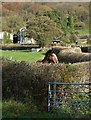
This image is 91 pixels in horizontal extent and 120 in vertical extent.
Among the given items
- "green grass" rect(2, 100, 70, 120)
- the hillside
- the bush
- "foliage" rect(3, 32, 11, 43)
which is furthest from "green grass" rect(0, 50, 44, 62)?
"foliage" rect(3, 32, 11, 43)

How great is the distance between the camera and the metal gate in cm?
782

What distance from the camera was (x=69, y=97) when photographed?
317 inches

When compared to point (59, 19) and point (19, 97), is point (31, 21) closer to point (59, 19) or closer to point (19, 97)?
point (59, 19)

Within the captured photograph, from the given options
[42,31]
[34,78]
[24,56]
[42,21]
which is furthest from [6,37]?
[34,78]

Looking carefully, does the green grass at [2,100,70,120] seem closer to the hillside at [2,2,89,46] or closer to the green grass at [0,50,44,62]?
the green grass at [0,50,44,62]

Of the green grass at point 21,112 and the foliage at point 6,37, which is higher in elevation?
the foliage at point 6,37

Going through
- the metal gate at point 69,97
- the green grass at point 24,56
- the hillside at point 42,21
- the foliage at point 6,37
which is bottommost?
the metal gate at point 69,97

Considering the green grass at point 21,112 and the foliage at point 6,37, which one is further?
the foliage at point 6,37

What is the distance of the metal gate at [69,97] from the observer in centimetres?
782

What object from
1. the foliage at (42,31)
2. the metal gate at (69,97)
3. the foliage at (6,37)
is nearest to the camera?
the metal gate at (69,97)

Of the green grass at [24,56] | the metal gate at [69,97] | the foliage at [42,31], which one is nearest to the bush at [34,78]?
the metal gate at [69,97]

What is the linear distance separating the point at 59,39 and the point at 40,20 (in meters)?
5.77

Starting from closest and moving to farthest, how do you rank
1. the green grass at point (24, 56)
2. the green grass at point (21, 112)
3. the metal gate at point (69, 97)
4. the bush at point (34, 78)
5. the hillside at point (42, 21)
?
the green grass at point (21, 112), the metal gate at point (69, 97), the bush at point (34, 78), the green grass at point (24, 56), the hillside at point (42, 21)

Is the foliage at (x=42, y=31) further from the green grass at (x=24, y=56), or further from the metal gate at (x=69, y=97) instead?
the metal gate at (x=69, y=97)
